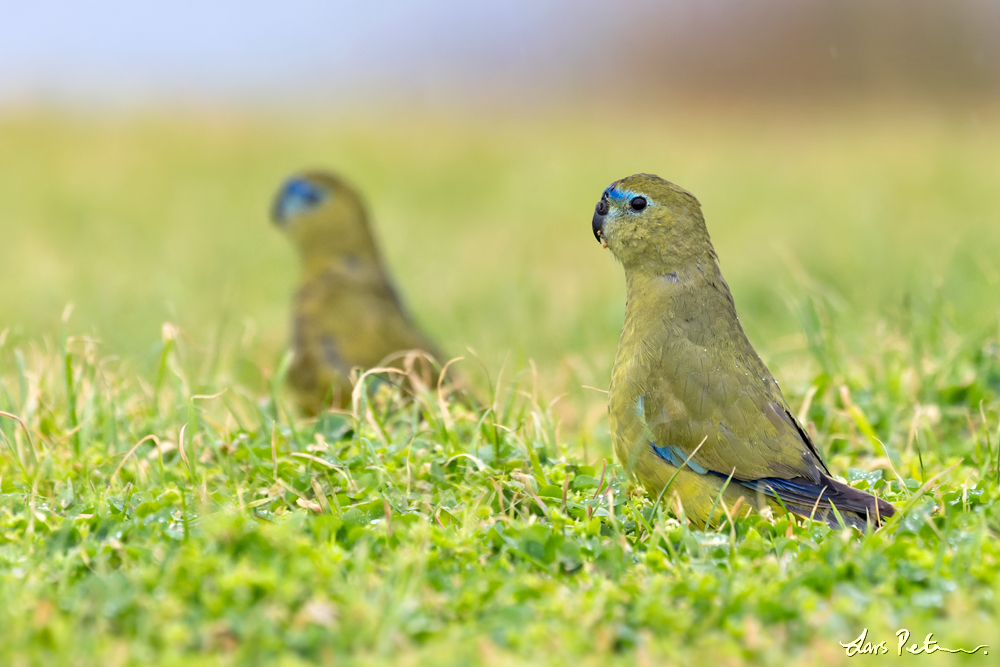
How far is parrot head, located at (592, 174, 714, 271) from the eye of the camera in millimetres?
3510

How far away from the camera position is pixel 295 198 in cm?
619

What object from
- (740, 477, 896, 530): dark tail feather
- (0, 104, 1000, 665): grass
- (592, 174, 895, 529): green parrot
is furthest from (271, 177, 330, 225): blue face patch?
(740, 477, 896, 530): dark tail feather

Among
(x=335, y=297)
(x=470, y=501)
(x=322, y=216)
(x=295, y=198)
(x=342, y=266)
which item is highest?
(x=295, y=198)

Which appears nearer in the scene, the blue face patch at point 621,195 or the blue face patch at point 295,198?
the blue face patch at point 621,195

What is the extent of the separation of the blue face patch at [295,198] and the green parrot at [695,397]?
9.72 ft

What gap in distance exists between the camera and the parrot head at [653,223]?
3.51 m

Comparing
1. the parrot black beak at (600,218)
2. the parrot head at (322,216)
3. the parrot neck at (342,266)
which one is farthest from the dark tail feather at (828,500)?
the parrot head at (322,216)

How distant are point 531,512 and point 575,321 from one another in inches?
178

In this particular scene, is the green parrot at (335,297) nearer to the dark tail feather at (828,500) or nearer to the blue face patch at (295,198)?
the blue face patch at (295,198)

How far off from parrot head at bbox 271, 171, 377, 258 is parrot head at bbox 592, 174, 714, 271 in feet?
8.69

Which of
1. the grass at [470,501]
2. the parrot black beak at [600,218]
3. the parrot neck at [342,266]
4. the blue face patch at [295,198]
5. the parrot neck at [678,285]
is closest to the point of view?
the grass at [470,501]

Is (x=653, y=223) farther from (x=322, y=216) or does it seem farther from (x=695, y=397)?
(x=322, y=216)

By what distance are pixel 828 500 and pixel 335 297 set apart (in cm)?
318

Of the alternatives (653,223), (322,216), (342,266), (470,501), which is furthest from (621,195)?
(322,216)
